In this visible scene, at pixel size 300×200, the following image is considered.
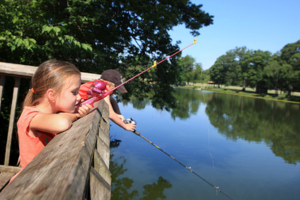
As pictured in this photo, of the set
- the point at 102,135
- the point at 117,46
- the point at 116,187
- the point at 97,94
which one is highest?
the point at 117,46

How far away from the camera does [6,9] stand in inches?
202

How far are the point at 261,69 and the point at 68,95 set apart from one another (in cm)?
7224

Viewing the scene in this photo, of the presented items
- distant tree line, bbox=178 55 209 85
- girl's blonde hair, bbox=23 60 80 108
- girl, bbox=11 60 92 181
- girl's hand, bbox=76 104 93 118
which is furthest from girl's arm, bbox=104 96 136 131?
distant tree line, bbox=178 55 209 85

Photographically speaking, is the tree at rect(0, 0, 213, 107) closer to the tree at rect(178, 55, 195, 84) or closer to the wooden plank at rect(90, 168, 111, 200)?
the wooden plank at rect(90, 168, 111, 200)

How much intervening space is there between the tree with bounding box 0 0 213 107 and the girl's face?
344 cm

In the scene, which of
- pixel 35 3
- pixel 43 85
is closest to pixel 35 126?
pixel 43 85

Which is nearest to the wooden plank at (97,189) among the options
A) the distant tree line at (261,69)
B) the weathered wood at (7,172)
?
the weathered wood at (7,172)

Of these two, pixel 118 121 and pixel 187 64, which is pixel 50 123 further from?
pixel 187 64

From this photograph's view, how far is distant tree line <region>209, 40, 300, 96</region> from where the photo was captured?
157 ft

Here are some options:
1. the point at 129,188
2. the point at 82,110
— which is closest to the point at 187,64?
the point at 129,188

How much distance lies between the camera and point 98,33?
777 centimetres

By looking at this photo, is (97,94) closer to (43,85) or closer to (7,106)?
(43,85)

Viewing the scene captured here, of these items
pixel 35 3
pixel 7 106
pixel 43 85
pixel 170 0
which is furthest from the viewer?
pixel 170 0

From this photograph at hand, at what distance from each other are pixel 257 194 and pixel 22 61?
21.4 ft
